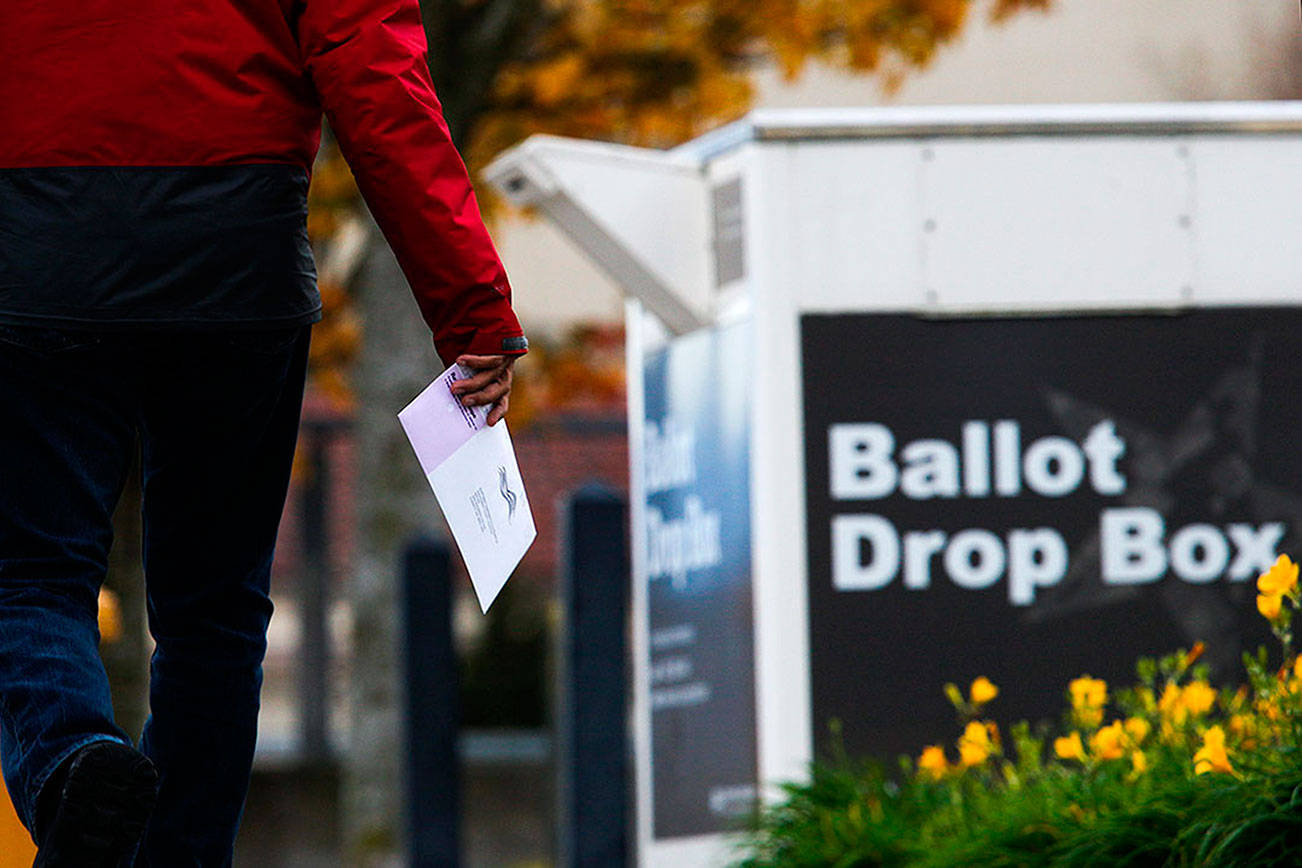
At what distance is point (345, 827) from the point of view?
10.5 meters

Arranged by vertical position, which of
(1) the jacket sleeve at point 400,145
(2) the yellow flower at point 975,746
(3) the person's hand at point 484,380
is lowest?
(2) the yellow flower at point 975,746

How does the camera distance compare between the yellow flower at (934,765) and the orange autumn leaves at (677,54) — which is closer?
the yellow flower at (934,765)

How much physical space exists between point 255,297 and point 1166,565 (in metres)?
3.36

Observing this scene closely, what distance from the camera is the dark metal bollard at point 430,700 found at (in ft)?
27.4

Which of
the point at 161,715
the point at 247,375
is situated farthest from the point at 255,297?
the point at 161,715

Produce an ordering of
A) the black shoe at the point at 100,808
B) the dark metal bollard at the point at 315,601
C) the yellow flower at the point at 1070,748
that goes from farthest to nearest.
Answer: the dark metal bollard at the point at 315,601
the yellow flower at the point at 1070,748
the black shoe at the point at 100,808

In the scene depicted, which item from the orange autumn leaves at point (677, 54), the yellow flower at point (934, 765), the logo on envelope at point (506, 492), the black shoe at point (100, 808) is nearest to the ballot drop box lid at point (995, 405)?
the yellow flower at point (934, 765)

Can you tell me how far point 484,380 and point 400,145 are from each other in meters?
0.35

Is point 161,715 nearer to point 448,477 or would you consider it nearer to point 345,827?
point 448,477

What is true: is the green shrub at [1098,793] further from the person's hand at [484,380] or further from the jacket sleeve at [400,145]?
the jacket sleeve at [400,145]

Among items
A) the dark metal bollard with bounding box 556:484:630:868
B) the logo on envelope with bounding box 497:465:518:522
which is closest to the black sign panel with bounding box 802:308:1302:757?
A: the dark metal bollard with bounding box 556:484:630:868

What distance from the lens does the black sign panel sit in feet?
20.1

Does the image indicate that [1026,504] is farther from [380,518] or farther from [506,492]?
[380,518]

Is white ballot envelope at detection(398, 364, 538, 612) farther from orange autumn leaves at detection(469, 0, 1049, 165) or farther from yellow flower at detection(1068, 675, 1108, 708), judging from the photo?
orange autumn leaves at detection(469, 0, 1049, 165)
